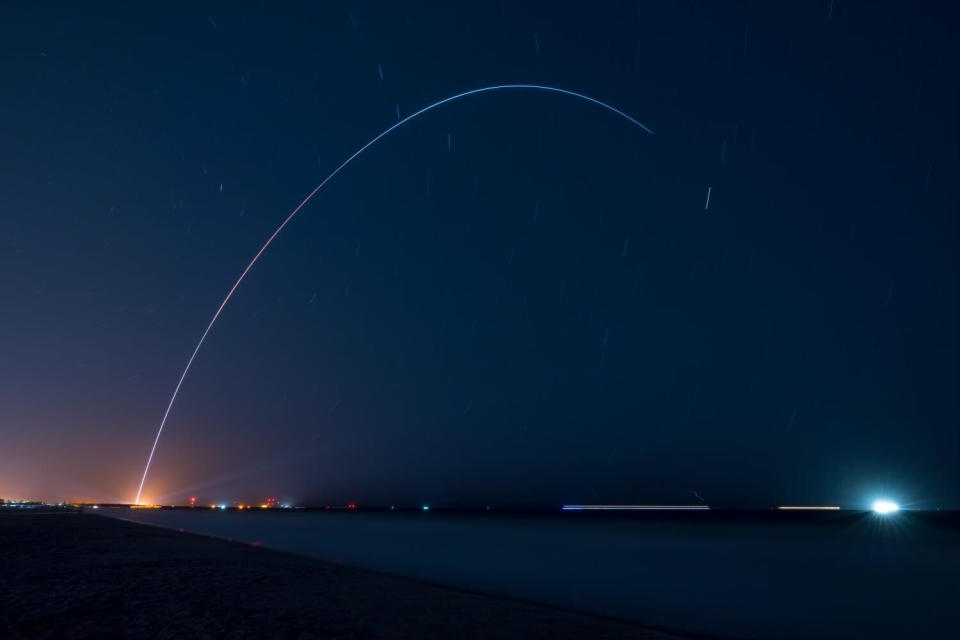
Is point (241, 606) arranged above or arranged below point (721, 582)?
above

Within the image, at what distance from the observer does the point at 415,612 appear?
1295 cm

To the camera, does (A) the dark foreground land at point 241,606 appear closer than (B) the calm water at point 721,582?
Yes

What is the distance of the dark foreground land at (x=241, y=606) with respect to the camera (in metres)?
10.3

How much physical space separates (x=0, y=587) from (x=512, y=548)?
31304mm

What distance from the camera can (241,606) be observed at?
12.5 m

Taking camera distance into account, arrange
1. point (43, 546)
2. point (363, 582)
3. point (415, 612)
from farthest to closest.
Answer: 1. point (43, 546)
2. point (363, 582)
3. point (415, 612)

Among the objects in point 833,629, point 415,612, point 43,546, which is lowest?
point 833,629

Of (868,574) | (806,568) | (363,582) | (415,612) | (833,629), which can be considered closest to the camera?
(415,612)

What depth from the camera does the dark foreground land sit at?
10289 millimetres

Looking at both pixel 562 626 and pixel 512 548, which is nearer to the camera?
pixel 562 626

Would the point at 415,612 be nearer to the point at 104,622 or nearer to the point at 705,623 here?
the point at 104,622

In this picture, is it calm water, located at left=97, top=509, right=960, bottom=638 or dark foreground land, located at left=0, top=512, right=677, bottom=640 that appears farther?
calm water, located at left=97, top=509, right=960, bottom=638

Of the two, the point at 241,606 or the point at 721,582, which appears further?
the point at 721,582

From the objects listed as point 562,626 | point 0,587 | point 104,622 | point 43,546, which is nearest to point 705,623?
point 562,626
